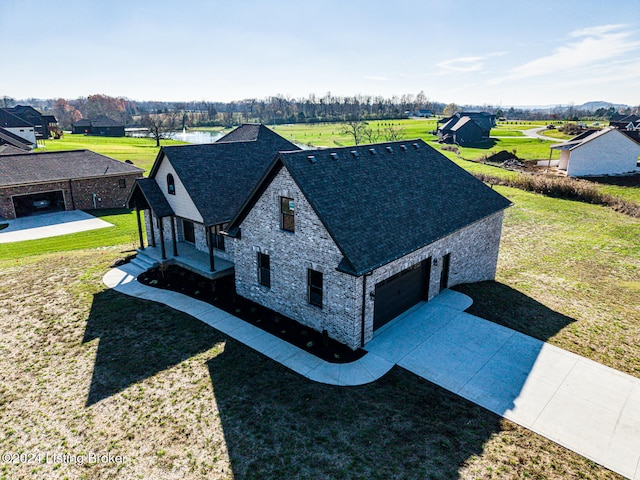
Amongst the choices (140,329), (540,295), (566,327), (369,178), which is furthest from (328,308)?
(540,295)

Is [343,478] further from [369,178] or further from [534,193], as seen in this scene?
[534,193]

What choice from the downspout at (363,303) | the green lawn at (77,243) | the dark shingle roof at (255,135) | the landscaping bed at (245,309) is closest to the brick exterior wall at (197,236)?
the landscaping bed at (245,309)

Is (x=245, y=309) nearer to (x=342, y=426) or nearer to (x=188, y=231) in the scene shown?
(x=342, y=426)

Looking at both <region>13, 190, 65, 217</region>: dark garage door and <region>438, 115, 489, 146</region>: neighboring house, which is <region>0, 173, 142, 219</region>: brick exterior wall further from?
<region>438, 115, 489, 146</region>: neighboring house

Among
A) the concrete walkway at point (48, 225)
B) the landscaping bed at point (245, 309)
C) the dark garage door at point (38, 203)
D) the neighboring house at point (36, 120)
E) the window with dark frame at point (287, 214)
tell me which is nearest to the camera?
the landscaping bed at point (245, 309)

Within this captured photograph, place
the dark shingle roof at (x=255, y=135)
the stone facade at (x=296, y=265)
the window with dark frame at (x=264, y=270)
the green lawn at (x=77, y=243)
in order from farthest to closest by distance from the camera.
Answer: the dark shingle roof at (x=255, y=135)
the green lawn at (x=77, y=243)
the window with dark frame at (x=264, y=270)
the stone facade at (x=296, y=265)

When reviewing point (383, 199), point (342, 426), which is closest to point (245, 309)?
point (383, 199)

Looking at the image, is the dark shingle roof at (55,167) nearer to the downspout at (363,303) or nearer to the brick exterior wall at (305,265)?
the brick exterior wall at (305,265)
